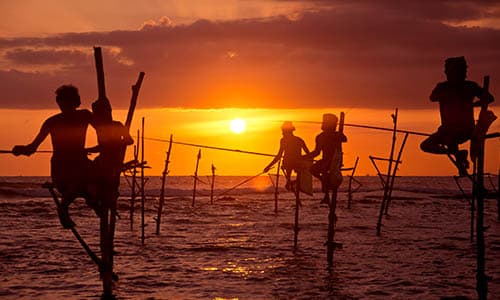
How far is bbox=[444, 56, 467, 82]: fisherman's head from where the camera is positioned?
9.66 meters

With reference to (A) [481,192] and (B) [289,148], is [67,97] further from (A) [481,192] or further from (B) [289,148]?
(B) [289,148]

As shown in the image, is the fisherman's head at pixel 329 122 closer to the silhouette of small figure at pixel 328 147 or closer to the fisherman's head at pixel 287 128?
the silhouette of small figure at pixel 328 147

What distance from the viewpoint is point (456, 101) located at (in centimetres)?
963

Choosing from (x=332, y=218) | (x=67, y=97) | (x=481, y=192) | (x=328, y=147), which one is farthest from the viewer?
(x=332, y=218)

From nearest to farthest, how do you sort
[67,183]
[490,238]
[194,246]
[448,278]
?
1. [67,183]
2. [448,278]
3. [194,246]
4. [490,238]

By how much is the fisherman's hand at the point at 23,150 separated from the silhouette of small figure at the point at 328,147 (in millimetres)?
7619

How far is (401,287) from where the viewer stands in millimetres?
13766

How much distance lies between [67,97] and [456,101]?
514cm

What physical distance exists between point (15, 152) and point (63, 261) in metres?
8.46

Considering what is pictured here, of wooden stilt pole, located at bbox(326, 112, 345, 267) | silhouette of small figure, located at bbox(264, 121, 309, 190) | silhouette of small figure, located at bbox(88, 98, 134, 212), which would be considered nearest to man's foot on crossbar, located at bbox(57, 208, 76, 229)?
silhouette of small figure, located at bbox(88, 98, 134, 212)

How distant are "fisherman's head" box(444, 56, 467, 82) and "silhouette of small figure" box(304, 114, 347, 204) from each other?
568 cm

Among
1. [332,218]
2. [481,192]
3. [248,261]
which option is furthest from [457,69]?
[248,261]

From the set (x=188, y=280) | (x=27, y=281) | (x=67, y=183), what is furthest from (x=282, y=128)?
(x=67, y=183)

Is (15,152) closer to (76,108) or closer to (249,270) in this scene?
(76,108)
